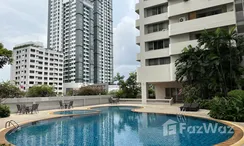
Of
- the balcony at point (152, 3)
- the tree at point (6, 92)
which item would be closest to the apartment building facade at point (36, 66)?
the balcony at point (152, 3)

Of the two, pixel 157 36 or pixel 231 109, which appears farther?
pixel 157 36

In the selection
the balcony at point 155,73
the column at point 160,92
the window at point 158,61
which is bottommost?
the column at point 160,92

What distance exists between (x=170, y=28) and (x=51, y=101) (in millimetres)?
17459

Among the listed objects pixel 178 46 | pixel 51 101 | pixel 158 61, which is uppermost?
pixel 178 46

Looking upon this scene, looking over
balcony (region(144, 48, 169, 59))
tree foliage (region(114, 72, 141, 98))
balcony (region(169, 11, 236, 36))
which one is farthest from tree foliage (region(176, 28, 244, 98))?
tree foliage (region(114, 72, 141, 98))

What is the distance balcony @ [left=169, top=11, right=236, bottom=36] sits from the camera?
844 inches

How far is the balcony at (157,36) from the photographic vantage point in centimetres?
2577

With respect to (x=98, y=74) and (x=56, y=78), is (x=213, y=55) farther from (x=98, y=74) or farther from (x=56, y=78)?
(x=98, y=74)

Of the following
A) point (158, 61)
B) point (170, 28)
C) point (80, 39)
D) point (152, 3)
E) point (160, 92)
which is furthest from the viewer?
point (80, 39)

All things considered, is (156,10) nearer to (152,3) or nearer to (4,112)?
(152,3)

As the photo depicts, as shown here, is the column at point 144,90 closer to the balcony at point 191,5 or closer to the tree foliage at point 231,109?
the balcony at point 191,5

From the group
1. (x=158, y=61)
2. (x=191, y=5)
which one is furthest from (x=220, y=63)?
(x=191, y=5)

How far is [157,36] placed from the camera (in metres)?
26.5

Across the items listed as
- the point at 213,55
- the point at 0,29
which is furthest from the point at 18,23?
the point at 213,55
